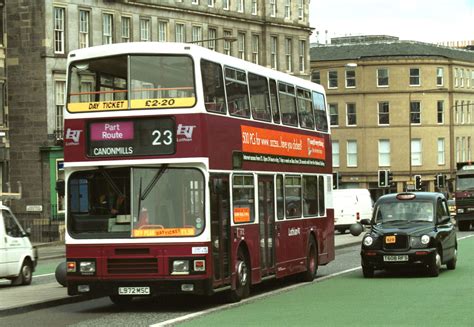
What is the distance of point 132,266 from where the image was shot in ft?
68.8

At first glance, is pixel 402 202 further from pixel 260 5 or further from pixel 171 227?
pixel 260 5

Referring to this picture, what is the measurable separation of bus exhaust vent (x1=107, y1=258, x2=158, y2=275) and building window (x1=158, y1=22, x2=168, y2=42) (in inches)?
2097

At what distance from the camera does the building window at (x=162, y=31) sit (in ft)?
242

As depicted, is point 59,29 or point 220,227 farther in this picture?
point 59,29

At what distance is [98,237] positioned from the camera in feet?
69.4

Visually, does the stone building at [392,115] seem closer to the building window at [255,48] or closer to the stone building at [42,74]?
the building window at [255,48]

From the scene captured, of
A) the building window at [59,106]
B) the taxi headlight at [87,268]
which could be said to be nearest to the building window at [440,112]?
the building window at [59,106]

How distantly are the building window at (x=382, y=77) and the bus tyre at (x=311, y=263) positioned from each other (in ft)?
288

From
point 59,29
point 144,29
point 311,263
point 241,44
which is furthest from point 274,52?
point 311,263

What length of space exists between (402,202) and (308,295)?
19.7 ft

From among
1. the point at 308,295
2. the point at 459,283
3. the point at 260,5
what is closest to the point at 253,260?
the point at 308,295

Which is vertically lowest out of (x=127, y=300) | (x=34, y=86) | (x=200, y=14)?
(x=127, y=300)

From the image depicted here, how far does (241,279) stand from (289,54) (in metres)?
65.8

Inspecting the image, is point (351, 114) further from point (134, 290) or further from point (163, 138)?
point (134, 290)
